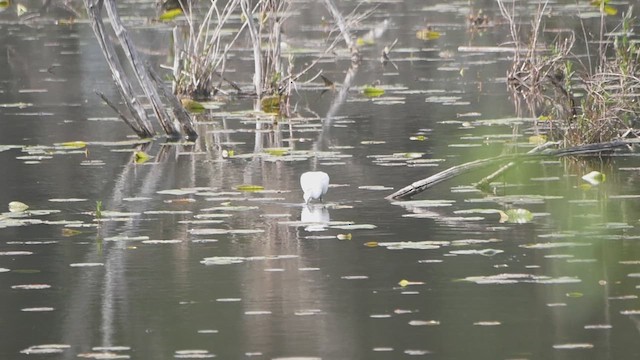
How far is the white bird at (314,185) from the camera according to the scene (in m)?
10.5

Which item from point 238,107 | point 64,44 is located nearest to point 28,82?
point 238,107

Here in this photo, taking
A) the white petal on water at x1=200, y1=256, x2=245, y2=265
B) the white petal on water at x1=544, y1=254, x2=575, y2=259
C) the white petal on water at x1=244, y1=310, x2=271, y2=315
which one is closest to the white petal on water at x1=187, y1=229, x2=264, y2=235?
the white petal on water at x1=200, y1=256, x2=245, y2=265

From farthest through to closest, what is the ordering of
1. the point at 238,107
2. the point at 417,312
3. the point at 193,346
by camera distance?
1. the point at 238,107
2. the point at 417,312
3. the point at 193,346

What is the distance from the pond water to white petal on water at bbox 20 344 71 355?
0.05 ft

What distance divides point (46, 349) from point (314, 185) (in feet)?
12.2

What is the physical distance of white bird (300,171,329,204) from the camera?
1055 centimetres

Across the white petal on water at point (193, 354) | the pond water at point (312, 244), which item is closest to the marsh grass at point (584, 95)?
the pond water at point (312, 244)

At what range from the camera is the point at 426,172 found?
11.9 meters

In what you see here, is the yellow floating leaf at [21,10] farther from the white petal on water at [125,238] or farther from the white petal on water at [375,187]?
the white petal on water at [125,238]

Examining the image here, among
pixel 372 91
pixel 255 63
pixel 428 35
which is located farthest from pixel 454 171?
pixel 428 35

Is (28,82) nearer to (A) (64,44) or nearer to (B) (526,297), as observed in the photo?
(A) (64,44)

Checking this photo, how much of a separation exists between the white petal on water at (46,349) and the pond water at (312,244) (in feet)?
0.05

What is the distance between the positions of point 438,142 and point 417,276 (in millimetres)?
5282

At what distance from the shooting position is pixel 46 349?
7027mm
